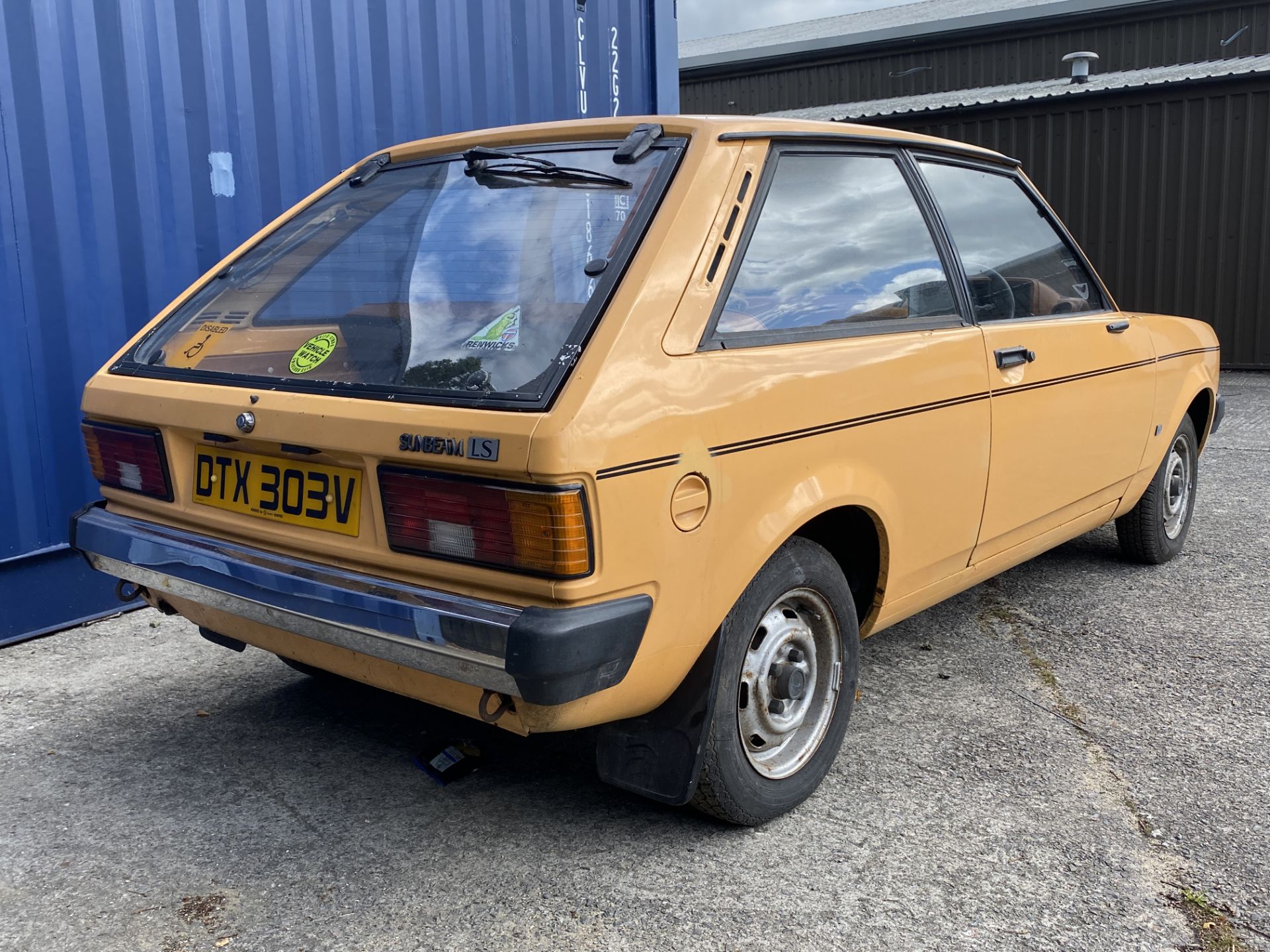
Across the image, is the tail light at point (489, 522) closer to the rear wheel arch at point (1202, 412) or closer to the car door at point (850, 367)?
the car door at point (850, 367)

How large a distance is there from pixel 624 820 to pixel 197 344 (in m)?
1.64

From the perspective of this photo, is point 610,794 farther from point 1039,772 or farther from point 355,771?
point 1039,772

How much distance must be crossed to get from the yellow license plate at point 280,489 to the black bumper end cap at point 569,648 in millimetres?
531

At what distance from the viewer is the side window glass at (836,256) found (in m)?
2.56

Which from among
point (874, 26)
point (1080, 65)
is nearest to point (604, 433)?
point (1080, 65)

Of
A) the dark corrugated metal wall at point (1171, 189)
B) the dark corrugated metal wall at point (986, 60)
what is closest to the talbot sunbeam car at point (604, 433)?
the dark corrugated metal wall at point (1171, 189)

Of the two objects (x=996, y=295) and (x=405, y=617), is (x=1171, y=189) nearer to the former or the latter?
(x=996, y=295)

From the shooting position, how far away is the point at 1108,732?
3.16 metres

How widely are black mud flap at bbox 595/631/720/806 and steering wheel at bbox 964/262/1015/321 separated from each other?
1567mm

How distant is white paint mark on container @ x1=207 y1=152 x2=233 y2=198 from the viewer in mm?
4582

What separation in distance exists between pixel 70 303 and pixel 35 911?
2.55 meters

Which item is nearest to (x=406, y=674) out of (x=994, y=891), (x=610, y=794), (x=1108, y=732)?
(x=610, y=794)

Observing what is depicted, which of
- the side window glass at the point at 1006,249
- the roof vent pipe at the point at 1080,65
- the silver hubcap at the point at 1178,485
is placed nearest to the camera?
the side window glass at the point at 1006,249

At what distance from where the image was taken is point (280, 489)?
2461 millimetres
